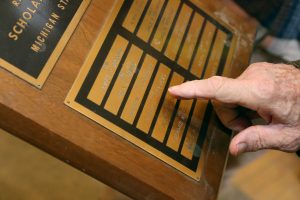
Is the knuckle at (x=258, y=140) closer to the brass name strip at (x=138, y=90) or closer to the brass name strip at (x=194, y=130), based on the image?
the brass name strip at (x=194, y=130)

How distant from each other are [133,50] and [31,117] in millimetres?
234

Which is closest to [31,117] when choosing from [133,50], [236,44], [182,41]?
[133,50]

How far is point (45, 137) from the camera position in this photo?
558 mm

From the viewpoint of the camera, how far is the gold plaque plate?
0.60 metres

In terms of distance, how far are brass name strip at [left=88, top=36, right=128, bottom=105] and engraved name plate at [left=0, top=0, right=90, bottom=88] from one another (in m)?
0.08

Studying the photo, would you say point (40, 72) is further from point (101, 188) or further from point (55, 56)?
point (101, 188)

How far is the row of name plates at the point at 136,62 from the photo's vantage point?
0.55 meters

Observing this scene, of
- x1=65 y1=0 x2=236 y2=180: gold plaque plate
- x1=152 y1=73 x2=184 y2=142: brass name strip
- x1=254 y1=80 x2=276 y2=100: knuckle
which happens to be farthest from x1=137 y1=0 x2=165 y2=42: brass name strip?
x1=254 y1=80 x2=276 y2=100: knuckle

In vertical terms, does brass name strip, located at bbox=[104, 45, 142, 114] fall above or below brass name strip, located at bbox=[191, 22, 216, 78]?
below

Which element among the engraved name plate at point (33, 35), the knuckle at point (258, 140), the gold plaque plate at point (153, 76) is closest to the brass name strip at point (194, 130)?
the gold plaque plate at point (153, 76)

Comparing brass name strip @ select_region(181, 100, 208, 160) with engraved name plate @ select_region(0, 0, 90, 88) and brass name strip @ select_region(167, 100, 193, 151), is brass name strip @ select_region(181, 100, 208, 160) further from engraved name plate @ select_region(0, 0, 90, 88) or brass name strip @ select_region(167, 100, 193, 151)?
engraved name plate @ select_region(0, 0, 90, 88)

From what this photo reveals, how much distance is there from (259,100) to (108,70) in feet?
1.00

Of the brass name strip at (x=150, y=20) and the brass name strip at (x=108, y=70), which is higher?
the brass name strip at (x=150, y=20)

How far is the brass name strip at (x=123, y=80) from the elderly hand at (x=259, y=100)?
0.29 feet
